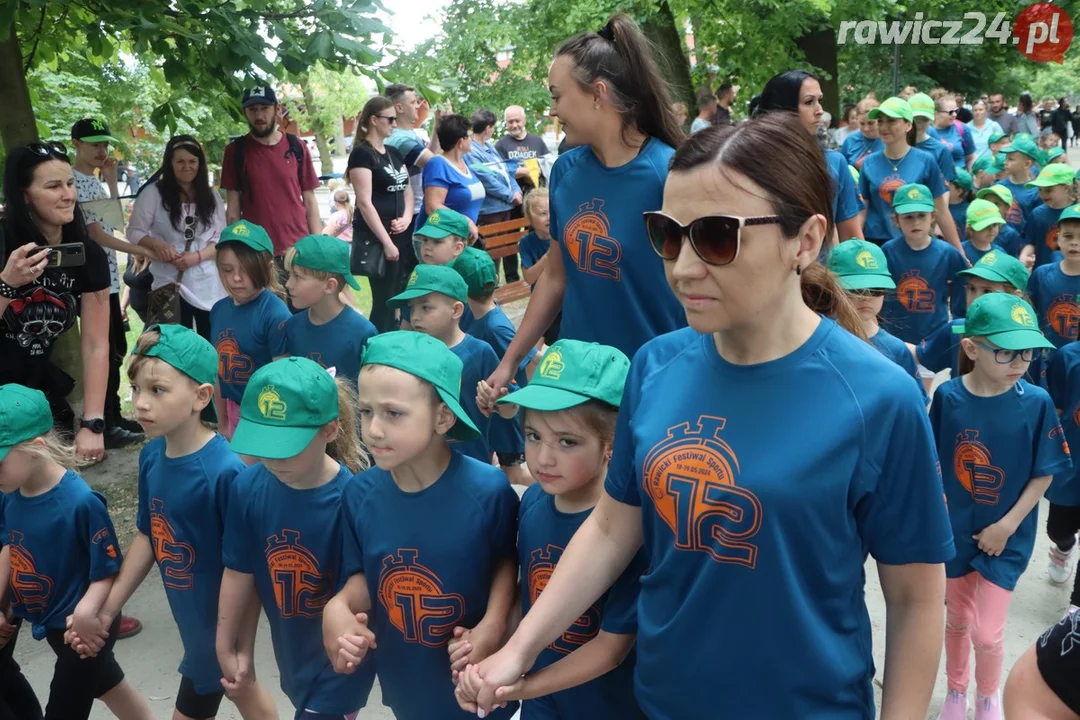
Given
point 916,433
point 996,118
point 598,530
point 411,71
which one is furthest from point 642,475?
point 996,118

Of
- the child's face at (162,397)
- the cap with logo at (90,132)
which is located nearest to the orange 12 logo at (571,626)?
the child's face at (162,397)

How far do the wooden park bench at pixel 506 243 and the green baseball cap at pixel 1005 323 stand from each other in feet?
21.0

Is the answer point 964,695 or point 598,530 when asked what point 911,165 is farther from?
point 598,530

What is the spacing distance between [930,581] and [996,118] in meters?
19.7

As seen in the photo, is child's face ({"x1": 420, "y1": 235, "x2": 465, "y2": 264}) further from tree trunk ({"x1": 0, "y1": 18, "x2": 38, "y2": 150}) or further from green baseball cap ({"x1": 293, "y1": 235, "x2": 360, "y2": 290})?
tree trunk ({"x1": 0, "y1": 18, "x2": 38, "y2": 150})

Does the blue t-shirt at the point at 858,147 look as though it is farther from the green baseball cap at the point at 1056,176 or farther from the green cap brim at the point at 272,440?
the green cap brim at the point at 272,440

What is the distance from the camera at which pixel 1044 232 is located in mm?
7379

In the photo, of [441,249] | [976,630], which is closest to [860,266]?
[976,630]

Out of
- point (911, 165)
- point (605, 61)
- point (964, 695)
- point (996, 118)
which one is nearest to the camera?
point (605, 61)

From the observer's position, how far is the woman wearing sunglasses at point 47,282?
14.4ft

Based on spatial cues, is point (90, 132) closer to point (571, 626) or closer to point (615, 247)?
point (615, 247)

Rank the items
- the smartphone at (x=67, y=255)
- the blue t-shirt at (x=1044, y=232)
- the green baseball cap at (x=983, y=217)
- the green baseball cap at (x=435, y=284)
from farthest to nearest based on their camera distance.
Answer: the blue t-shirt at (x=1044, y=232), the green baseball cap at (x=983, y=217), the green baseball cap at (x=435, y=284), the smartphone at (x=67, y=255)

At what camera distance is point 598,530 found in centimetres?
205

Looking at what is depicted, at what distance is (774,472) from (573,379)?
0.89m
